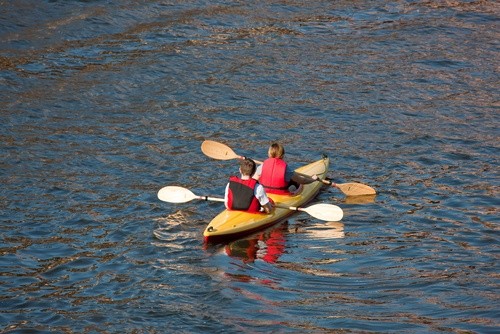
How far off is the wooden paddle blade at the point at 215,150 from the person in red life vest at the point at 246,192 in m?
2.66

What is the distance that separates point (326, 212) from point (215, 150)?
3096 millimetres

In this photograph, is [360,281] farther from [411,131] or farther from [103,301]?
[411,131]

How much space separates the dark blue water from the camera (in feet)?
34.5

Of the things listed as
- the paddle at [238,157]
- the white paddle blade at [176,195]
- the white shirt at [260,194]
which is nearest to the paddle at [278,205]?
the white paddle blade at [176,195]

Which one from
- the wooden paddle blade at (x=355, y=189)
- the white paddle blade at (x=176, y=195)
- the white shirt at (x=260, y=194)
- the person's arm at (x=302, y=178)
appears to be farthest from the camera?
the wooden paddle blade at (x=355, y=189)

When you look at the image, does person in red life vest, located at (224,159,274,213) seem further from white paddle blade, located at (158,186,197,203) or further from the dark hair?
white paddle blade, located at (158,186,197,203)

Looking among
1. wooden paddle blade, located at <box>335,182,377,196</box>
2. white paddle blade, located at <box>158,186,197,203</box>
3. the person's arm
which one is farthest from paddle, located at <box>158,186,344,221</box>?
wooden paddle blade, located at <box>335,182,377,196</box>

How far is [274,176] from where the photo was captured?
542 inches

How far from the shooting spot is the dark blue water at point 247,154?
10.5 m

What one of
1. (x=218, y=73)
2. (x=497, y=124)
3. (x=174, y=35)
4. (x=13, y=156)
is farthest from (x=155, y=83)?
(x=497, y=124)

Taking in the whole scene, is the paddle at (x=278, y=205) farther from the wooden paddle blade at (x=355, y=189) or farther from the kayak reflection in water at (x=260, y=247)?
the wooden paddle blade at (x=355, y=189)

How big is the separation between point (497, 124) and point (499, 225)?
220 inches

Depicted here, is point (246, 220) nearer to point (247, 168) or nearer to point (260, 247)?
point (260, 247)

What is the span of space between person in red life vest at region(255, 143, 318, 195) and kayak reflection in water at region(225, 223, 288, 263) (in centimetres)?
87
